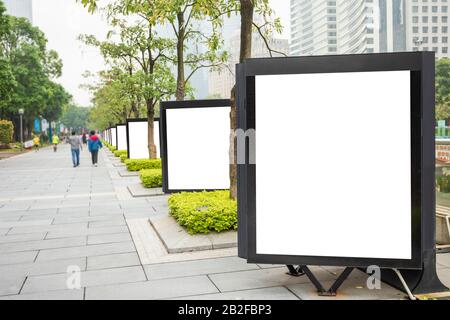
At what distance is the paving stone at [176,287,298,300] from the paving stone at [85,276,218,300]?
0.43 ft

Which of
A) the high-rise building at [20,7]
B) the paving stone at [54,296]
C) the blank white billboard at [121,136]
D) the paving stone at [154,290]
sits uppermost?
the high-rise building at [20,7]

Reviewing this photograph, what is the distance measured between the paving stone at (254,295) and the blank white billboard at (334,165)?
1.31ft

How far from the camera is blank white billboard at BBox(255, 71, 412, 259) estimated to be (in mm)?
4469

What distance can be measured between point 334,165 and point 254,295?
143cm

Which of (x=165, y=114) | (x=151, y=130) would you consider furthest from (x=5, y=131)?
(x=165, y=114)

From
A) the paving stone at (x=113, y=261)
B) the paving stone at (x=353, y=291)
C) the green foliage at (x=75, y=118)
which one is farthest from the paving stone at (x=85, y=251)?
the green foliage at (x=75, y=118)

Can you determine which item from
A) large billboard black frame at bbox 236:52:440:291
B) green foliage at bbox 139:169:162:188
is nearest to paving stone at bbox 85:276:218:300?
large billboard black frame at bbox 236:52:440:291

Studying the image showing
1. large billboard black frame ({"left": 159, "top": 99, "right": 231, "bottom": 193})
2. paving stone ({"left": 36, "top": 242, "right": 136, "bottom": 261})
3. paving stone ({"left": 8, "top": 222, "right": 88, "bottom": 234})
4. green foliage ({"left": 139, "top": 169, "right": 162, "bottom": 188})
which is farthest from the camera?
→ green foliage ({"left": 139, "top": 169, "right": 162, "bottom": 188})

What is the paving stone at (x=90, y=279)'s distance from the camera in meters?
5.27

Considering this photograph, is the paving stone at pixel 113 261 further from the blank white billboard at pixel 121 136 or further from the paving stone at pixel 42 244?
the blank white billboard at pixel 121 136

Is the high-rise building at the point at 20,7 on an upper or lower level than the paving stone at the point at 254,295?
upper

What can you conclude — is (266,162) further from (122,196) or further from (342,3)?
(122,196)

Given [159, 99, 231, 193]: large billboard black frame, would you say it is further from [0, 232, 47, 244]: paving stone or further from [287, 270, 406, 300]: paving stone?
[287, 270, 406, 300]: paving stone

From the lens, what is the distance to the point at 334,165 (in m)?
4.64
